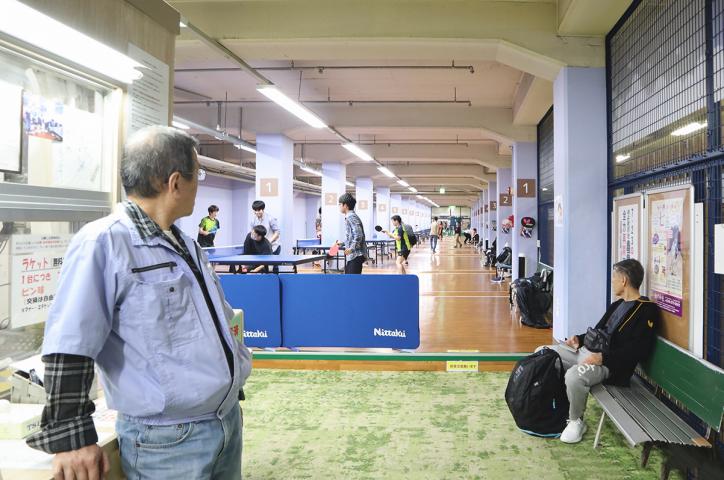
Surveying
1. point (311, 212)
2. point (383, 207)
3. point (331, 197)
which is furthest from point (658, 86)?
point (311, 212)

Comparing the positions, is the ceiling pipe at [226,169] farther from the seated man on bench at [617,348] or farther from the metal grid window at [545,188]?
the seated man on bench at [617,348]

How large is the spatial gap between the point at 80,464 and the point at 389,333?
397 cm

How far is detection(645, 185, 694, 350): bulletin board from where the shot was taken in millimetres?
3131

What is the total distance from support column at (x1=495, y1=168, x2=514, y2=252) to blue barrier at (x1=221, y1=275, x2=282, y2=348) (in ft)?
27.8

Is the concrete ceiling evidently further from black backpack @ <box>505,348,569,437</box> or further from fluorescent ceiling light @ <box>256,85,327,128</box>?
black backpack @ <box>505,348,569,437</box>

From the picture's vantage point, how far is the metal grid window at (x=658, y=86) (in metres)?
3.17

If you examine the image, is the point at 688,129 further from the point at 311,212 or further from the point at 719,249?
the point at 311,212

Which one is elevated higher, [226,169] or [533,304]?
[226,169]

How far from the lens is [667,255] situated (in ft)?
11.3

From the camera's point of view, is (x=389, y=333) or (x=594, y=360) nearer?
(x=594, y=360)

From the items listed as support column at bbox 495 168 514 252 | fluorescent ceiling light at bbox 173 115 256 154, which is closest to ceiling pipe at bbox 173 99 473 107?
fluorescent ceiling light at bbox 173 115 256 154

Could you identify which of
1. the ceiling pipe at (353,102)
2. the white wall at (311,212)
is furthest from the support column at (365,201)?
the white wall at (311,212)

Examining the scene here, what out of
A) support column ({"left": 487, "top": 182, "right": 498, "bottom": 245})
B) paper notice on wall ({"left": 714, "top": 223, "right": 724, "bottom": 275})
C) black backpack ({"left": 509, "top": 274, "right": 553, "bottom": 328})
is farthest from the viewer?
support column ({"left": 487, "top": 182, "right": 498, "bottom": 245})

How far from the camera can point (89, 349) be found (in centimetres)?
121
